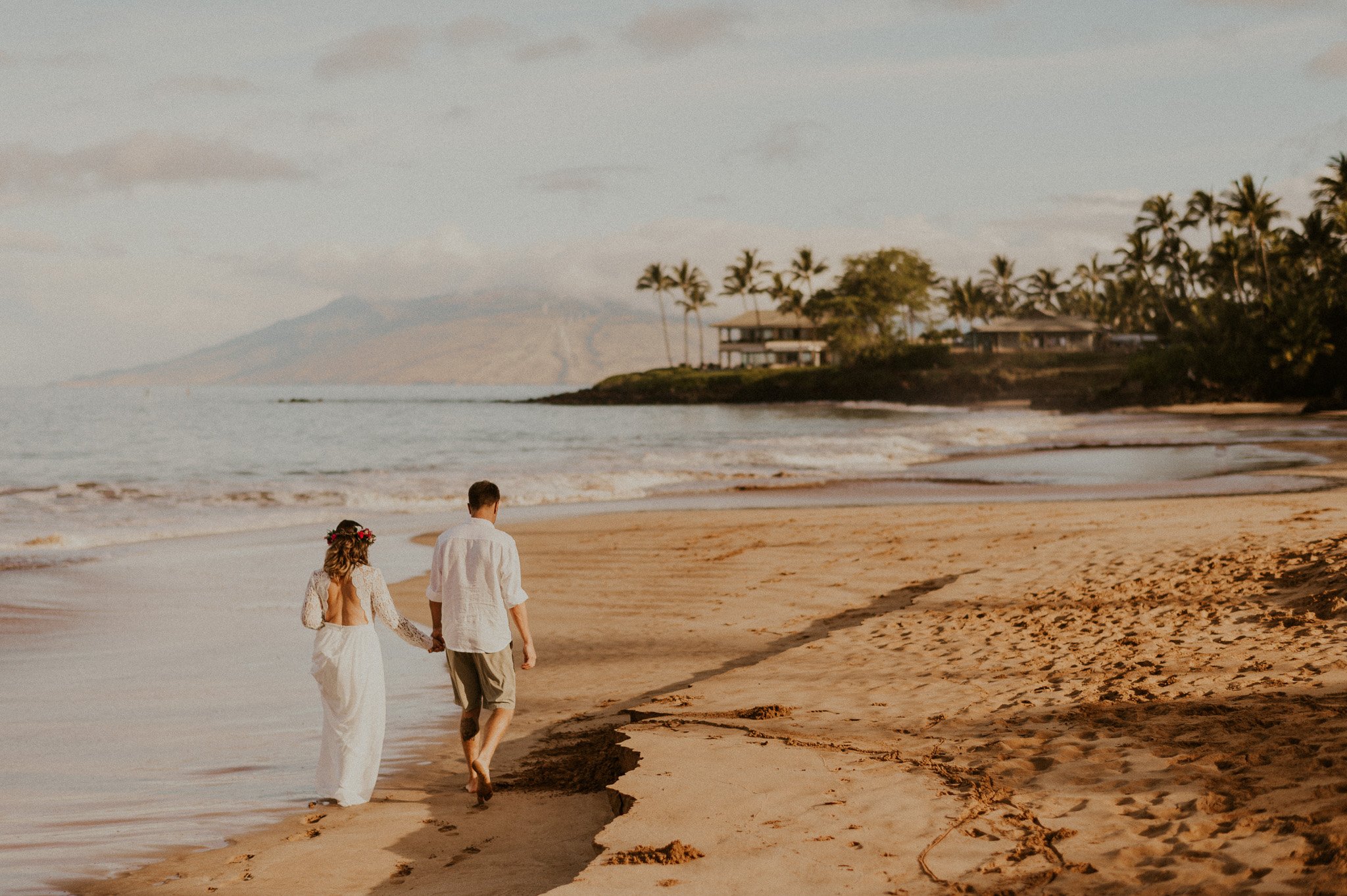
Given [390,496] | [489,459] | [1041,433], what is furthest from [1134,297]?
[390,496]

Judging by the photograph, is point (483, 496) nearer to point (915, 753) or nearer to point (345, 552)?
point (345, 552)

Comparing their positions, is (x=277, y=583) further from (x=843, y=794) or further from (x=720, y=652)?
(x=843, y=794)

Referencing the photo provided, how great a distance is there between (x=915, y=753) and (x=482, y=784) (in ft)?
8.35

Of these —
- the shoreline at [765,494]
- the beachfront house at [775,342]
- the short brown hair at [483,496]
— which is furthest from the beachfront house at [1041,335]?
the short brown hair at [483,496]

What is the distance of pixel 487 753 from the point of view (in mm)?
6453

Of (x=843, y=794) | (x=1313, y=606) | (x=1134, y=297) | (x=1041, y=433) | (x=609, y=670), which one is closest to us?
(x=843, y=794)

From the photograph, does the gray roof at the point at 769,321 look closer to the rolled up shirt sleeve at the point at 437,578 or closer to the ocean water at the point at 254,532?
the ocean water at the point at 254,532

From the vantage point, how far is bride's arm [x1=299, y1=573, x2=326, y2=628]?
21.0 feet

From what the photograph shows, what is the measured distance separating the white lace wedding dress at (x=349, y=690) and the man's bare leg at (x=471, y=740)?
51cm

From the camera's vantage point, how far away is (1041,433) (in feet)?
159

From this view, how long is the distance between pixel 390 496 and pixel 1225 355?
6125 cm

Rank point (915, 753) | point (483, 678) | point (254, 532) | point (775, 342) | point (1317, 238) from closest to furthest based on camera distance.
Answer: point (915, 753) → point (483, 678) → point (254, 532) → point (1317, 238) → point (775, 342)

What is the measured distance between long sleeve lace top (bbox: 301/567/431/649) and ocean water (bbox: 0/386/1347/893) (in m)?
1.14

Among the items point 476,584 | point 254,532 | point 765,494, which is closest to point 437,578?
point 476,584
